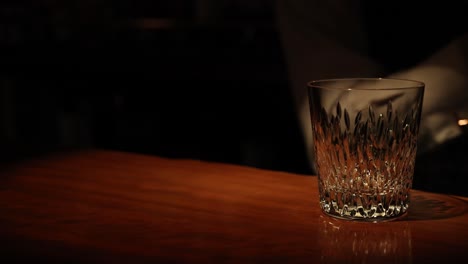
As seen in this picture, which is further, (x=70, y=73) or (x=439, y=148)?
(x=70, y=73)

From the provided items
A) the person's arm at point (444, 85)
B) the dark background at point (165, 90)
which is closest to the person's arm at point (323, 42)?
the person's arm at point (444, 85)

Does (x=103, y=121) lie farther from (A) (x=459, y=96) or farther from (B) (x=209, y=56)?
(A) (x=459, y=96)

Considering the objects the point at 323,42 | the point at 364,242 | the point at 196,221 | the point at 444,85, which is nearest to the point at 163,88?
the point at 323,42

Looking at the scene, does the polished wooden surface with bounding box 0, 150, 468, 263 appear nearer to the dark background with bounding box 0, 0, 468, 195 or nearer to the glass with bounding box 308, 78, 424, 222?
the glass with bounding box 308, 78, 424, 222

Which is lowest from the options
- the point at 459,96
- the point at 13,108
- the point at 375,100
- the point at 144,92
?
the point at 13,108

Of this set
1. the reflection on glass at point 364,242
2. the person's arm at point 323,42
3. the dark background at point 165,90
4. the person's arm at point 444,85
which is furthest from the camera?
the dark background at point 165,90

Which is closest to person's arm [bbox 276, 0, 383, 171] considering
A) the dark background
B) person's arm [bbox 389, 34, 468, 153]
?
person's arm [bbox 389, 34, 468, 153]

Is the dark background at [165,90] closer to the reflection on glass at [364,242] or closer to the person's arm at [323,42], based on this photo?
the person's arm at [323,42]

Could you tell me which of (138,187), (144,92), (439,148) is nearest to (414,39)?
(439,148)
